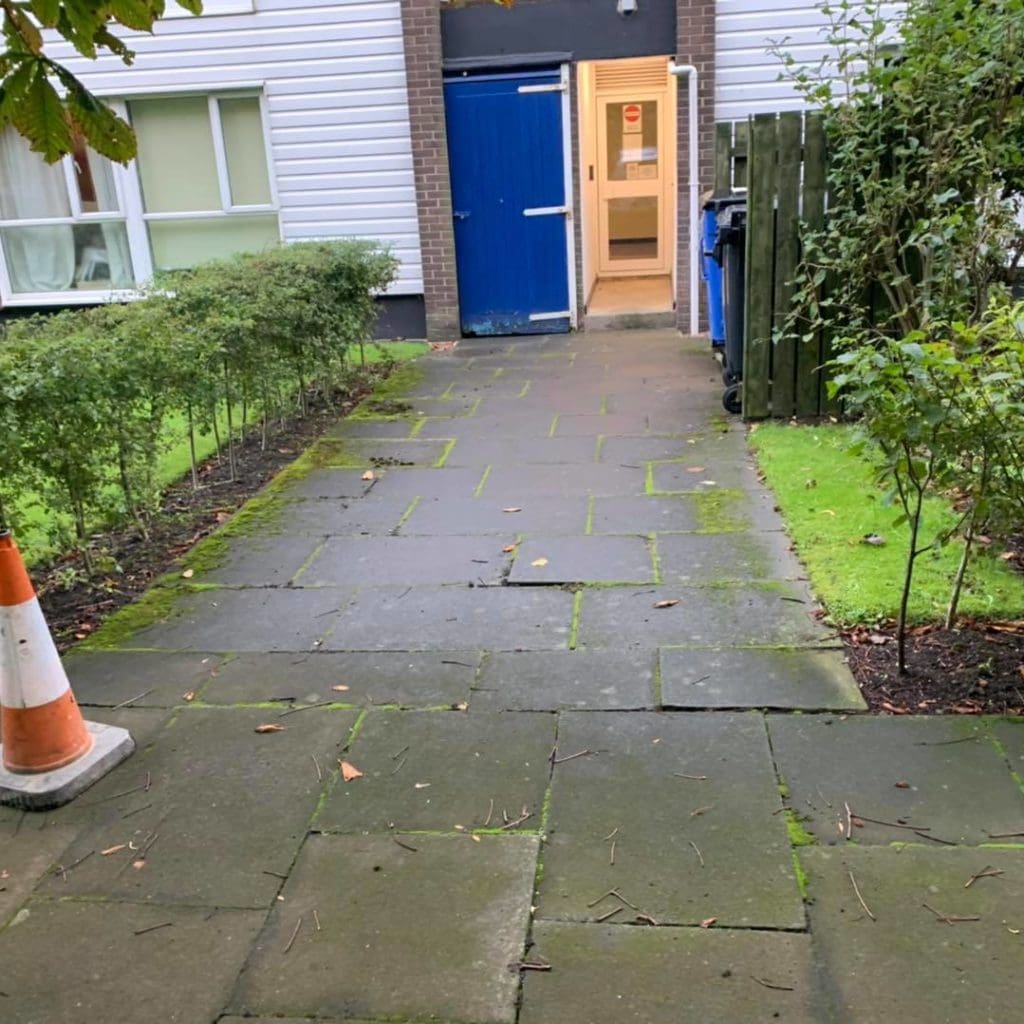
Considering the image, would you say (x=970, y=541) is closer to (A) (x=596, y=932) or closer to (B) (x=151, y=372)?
(A) (x=596, y=932)

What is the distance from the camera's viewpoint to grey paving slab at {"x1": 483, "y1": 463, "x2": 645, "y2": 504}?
217 inches

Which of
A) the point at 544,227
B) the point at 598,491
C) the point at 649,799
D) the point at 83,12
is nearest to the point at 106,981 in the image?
the point at 649,799

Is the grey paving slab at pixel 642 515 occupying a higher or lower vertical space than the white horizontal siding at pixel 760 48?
lower

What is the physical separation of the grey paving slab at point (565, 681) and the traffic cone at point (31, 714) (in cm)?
125

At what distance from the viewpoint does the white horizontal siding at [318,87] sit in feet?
32.7

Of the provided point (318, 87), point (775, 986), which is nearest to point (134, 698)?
point (775, 986)

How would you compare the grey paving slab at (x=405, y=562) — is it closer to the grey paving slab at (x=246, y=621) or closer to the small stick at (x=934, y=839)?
the grey paving slab at (x=246, y=621)

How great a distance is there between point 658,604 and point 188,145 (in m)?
9.09

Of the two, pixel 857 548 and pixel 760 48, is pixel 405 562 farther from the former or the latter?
pixel 760 48

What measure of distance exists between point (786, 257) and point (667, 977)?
5.15 meters

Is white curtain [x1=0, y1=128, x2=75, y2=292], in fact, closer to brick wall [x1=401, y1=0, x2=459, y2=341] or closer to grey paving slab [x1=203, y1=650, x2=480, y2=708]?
brick wall [x1=401, y1=0, x2=459, y2=341]

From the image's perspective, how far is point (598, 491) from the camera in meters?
5.51

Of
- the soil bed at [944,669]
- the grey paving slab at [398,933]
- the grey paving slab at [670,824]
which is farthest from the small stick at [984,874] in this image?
the grey paving slab at [398,933]

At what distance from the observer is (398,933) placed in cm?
228
